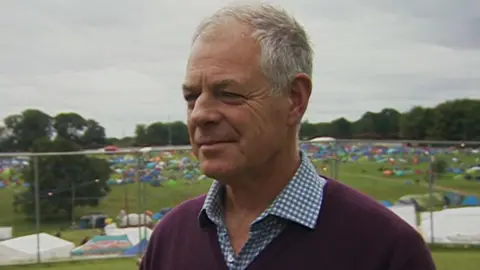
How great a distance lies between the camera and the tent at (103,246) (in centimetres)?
815

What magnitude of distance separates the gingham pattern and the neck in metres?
0.02

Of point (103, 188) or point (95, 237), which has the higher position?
point (103, 188)

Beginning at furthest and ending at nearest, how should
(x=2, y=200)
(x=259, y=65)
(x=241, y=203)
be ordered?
1. (x=2, y=200)
2. (x=241, y=203)
3. (x=259, y=65)

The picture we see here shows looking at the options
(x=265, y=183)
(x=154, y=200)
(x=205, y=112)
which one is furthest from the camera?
(x=154, y=200)

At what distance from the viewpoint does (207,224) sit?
5.10 feet

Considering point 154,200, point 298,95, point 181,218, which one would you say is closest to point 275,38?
point 298,95

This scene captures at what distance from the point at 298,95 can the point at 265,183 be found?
221mm

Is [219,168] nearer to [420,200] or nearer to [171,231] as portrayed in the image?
[171,231]

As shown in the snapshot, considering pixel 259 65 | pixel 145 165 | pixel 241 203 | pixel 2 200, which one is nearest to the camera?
pixel 259 65

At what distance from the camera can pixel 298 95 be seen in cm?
139

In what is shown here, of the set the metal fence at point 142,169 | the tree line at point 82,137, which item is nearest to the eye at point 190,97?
the tree line at point 82,137

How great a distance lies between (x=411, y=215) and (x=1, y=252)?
5361 millimetres

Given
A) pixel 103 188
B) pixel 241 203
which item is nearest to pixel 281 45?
pixel 241 203

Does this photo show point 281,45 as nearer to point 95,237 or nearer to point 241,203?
point 241,203
